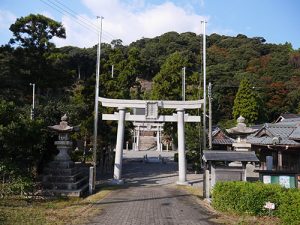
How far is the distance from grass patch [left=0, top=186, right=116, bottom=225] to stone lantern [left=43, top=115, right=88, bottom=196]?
1159 millimetres

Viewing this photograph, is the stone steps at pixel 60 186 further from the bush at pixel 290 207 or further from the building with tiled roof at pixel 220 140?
the building with tiled roof at pixel 220 140

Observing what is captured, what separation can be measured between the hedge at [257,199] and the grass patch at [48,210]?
4.61 m

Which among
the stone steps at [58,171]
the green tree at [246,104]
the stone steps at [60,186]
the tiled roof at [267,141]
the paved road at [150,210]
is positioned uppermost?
the green tree at [246,104]

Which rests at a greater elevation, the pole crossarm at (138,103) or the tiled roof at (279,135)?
the pole crossarm at (138,103)

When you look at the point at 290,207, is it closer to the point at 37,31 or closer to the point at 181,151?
the point at 181,151

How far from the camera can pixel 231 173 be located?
1694 centimetres

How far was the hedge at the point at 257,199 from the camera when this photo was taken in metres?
10.3

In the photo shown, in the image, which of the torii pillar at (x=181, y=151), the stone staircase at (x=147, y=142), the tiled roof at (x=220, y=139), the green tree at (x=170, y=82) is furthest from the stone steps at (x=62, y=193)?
the stone staircase at (x=147, y=142)

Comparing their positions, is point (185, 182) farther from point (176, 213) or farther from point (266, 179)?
point (176, 213)

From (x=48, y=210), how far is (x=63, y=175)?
5.58 metres

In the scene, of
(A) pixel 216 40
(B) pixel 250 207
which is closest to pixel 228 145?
(B) pixel 250 207

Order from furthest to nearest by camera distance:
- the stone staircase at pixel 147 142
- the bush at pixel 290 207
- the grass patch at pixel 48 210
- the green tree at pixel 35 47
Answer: the stone staircase at pixel 147 142 < the green tree at pixel 35 47 < the grass patch at pixel 48 210 < the bush at pixel 290 207

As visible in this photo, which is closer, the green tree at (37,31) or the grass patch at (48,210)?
the grass patch at (48,210)

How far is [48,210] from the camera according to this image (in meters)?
13.4
